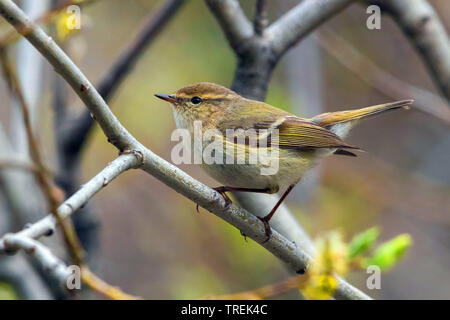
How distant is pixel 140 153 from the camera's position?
1.74 metres

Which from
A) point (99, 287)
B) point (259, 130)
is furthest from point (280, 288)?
point (259, 130)

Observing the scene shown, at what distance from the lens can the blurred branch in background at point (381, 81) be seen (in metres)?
3.63

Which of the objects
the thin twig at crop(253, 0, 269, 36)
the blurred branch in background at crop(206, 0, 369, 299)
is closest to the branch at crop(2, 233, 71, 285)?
the blurred branch in background at crop(206, 0, 369, 299)

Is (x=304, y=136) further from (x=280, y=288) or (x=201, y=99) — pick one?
(x=280, y=288)

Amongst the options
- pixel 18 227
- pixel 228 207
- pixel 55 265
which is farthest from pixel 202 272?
pixel 55 265

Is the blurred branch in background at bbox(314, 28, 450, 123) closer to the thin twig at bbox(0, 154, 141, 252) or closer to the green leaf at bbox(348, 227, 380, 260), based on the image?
the green leaf at bbox(348, 227, 380, 260)

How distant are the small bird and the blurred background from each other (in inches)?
62.2

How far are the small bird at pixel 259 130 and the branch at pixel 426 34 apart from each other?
222mm

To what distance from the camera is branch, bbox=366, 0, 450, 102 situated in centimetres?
295

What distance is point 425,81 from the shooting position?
6230mm

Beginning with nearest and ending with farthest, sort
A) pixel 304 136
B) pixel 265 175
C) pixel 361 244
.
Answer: pixel 361 244
pixel 265 175
pixel 304 136

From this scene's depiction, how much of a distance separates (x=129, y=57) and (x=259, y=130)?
3.73 feet

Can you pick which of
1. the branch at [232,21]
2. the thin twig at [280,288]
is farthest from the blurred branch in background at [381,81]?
the thin twig at [280,288]

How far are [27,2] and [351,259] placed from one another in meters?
3.08
